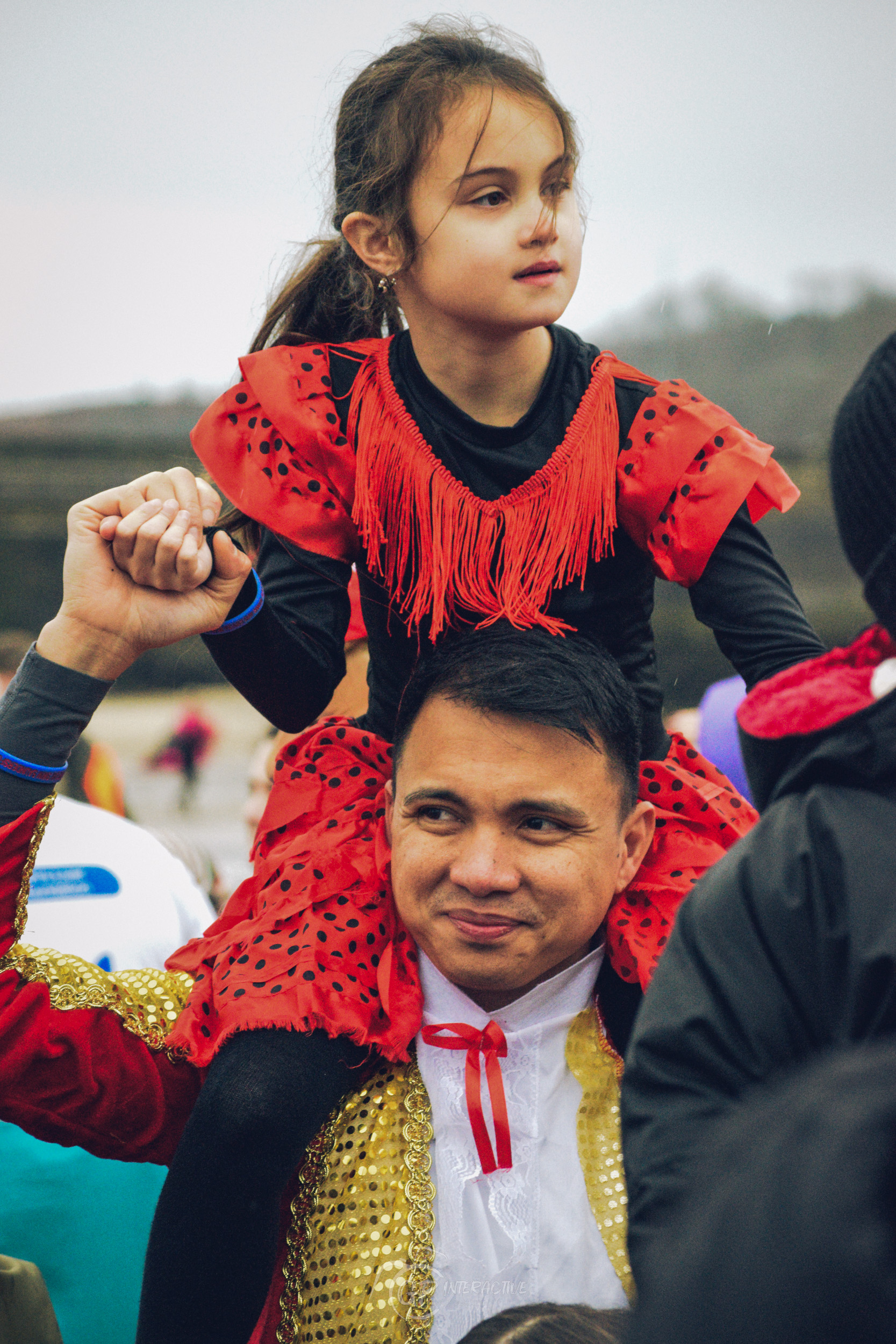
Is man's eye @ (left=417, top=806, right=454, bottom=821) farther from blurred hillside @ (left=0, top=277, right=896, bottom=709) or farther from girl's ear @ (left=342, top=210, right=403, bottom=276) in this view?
blurred hillside @ (left=0, top=277, right=896, bottom=709)

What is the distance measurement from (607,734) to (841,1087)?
4.20 feet

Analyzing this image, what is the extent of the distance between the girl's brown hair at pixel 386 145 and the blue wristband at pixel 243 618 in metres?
0.53

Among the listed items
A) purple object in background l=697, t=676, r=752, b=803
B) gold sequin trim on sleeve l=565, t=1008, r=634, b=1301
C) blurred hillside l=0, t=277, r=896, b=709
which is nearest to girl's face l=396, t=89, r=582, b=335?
gold sequin trim on sleeve l=565, t=1008, r=634, b=1301

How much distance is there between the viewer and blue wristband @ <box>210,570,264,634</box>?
190 cm

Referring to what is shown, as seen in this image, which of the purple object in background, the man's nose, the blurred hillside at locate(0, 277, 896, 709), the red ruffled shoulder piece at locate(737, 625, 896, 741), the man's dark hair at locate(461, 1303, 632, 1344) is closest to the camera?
the red ruffled shoulder piece at locate(737, 625, 896, 741)

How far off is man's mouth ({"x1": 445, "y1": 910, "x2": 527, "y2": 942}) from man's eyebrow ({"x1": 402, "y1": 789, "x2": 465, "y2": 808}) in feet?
0.49

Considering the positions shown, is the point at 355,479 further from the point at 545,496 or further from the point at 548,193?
the point at 548,193

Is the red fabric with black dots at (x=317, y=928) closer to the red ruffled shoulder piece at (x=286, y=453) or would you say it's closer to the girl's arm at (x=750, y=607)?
the red ruffled shoulder piece at (x=286, y=453)

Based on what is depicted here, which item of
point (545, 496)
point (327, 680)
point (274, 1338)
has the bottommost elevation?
point (274, 1338)

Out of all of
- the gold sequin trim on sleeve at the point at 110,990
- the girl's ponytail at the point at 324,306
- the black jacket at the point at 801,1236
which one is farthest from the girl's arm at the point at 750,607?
the black jacket at the point at 801,1236

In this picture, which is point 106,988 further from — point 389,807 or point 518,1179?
point 518,1179

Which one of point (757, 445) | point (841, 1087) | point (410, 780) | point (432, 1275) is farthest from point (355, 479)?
point (841, 1087)

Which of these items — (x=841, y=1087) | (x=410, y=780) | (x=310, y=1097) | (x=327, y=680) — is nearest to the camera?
(x=841, y=1087)

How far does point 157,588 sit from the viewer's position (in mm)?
1847
